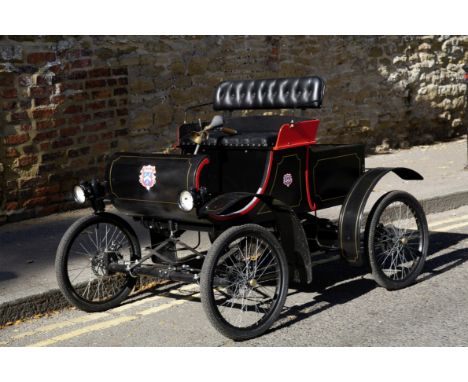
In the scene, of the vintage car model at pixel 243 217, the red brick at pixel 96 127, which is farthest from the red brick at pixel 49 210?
the vintage car model at pixel 243 217

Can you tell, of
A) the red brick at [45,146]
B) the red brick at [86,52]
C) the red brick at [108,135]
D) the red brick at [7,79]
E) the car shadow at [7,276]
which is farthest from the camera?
the red brick at [108,135]

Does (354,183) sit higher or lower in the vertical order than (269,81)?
lower

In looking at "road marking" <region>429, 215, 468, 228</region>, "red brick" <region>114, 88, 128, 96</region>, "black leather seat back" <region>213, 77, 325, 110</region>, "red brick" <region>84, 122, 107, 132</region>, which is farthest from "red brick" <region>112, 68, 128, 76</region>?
"road marking" <region>429, 215, 468, 228</region>

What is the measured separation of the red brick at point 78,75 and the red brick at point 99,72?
0.26 feet

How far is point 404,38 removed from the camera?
41.7ft

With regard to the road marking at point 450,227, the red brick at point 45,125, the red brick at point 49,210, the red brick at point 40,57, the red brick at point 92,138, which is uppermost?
the red brick at point 40,57

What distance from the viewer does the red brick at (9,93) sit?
8180mm

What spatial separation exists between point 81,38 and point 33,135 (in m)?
1.16

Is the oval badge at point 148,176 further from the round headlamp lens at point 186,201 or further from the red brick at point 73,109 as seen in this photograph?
the red brick at point 73,109

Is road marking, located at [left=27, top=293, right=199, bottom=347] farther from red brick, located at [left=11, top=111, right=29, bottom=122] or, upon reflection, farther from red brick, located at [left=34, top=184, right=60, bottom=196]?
red brick, located at [left=11, top=111, right=29, bottom=122]

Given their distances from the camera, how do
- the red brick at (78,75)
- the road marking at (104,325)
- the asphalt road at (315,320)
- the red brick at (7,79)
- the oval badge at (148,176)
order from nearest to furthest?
the asphalt road at (315,320) → the road marking at (104,325) → the oval badge at (148,176) → the red brick at (7,79) → the red brick at (78,75)

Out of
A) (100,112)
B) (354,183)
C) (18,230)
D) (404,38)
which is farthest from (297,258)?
(404,38)

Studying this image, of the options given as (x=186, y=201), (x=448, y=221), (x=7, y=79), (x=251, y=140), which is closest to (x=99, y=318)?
(x=186, y=201)

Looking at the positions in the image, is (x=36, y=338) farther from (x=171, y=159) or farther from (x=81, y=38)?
Answer: (x=81, y=38)
